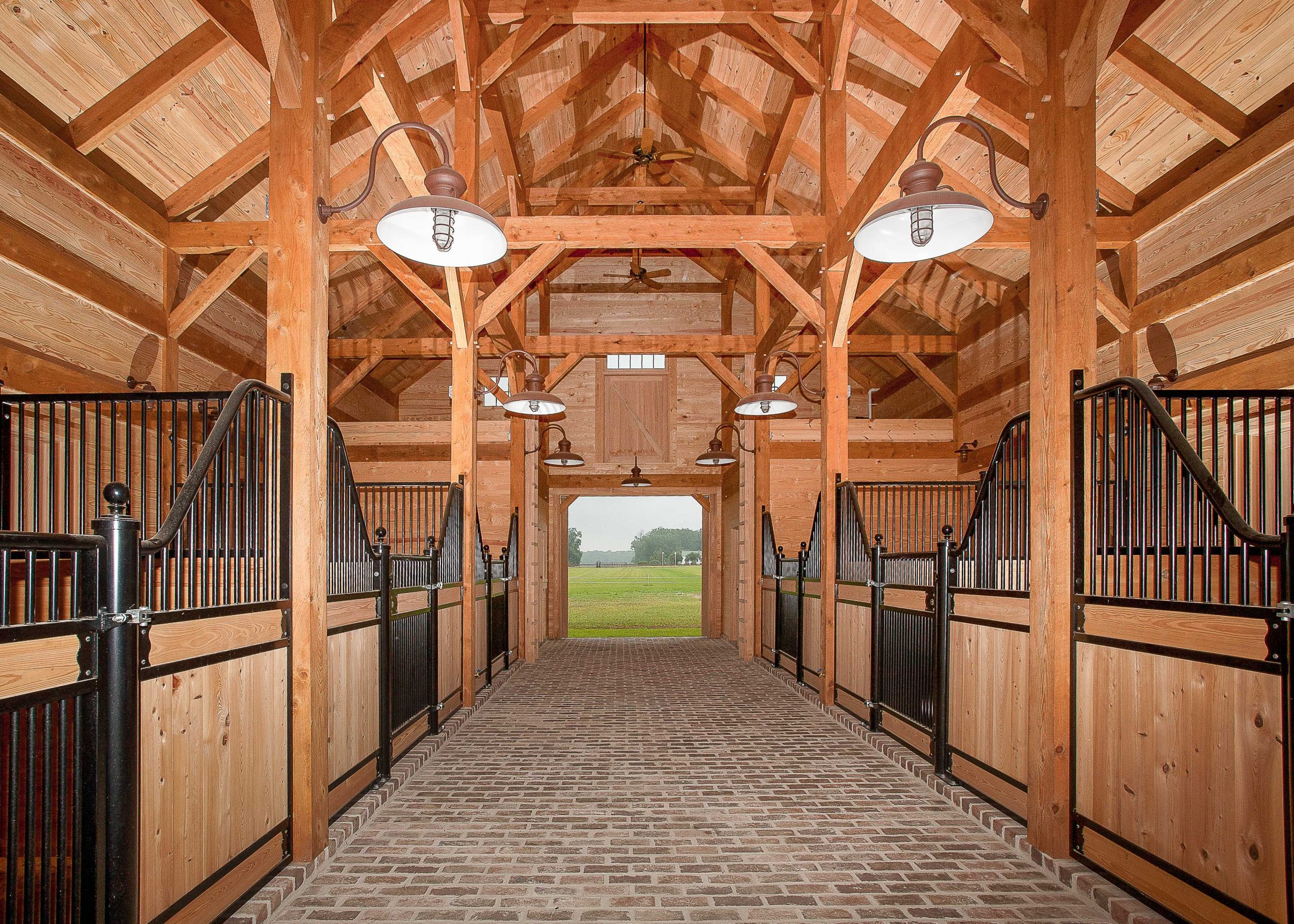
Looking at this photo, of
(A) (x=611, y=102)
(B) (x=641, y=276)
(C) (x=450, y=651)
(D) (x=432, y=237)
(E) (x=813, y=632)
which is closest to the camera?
(D) (x=432, y=237)

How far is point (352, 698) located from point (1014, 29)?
12.7 feet

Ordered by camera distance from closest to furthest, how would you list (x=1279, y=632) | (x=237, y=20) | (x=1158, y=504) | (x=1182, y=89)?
(x=1279, y=632), (x=1158, y=504), (x=237, y=20), (x=1182, y=89)

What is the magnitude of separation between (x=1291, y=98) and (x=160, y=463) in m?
6.17

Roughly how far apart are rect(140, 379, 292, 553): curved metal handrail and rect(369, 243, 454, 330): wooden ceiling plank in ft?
10.7

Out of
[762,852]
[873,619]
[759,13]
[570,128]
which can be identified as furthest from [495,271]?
[762,852]

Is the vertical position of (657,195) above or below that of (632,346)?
above

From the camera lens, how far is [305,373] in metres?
2.88

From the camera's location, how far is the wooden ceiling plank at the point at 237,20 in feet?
15.4

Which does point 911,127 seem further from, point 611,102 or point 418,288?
point 611,102

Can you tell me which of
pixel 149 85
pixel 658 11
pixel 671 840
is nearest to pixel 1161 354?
pixel 658 11

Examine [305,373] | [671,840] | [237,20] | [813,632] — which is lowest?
[671,840]

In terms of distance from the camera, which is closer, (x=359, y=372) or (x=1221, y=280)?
(x=1221, y=280)

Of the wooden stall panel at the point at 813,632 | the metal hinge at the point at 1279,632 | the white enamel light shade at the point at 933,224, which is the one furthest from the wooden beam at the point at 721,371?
the metal hinge at the point at 1279,632

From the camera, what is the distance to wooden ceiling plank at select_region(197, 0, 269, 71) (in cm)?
470
